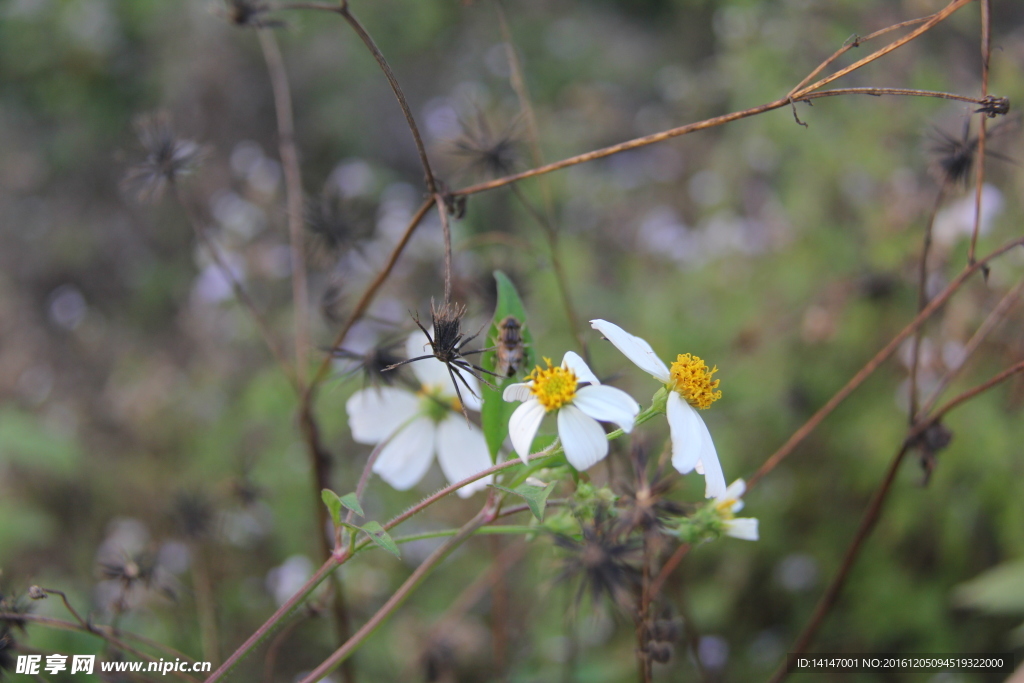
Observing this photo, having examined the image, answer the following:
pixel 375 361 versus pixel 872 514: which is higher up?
pixel 375 361

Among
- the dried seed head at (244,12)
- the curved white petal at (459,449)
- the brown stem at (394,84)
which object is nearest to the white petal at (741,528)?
the curved white petal at (459,449)

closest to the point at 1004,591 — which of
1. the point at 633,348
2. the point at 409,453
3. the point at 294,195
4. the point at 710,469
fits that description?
the point at 710,469

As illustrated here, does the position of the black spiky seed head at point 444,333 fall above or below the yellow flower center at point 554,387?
above

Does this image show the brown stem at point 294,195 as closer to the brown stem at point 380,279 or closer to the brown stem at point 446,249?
the brown stem at point 380,279

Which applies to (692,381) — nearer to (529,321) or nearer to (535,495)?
(535,495)

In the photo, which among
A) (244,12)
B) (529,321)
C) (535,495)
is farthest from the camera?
(529,321)

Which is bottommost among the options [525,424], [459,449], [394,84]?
[525,424]

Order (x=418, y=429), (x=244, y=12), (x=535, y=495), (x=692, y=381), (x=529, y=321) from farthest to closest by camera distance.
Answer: (x=529, y=321)
(x=418, y=429)
(x=244, y=12)
(x=692, y=381)
(x=535, y=495)
